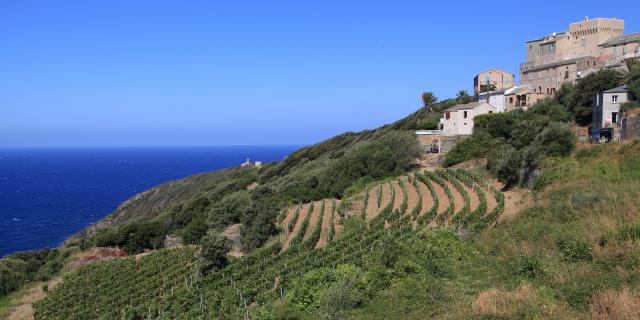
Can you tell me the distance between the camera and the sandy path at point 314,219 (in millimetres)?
31611

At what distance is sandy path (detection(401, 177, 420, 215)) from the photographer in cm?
3249

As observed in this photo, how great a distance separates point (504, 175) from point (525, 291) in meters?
24.9

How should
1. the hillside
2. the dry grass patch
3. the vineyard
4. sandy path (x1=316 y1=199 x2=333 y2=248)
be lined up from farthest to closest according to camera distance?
sandy path (x1=316 y1=199 x2=333 y2=248)
the vineyard
the hillside
the dry grass patch

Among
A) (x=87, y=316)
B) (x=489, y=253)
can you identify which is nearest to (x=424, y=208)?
(x=489, y=253)

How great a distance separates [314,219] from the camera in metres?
35.5

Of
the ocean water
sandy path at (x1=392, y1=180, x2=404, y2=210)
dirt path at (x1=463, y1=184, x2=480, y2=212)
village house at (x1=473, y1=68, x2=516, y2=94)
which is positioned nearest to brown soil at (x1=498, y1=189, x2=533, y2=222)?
dirt path at (x1=463, y1=184, x2=480, y2=212)

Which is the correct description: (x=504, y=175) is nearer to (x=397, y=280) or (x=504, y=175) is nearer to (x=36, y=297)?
(x=397, y=280)

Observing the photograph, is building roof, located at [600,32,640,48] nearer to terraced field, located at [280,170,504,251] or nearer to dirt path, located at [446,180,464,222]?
terraced field, located at [280,170,504,251]

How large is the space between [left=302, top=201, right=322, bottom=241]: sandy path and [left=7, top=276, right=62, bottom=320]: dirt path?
15.0m

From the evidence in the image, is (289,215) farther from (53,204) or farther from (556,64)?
(53,204)

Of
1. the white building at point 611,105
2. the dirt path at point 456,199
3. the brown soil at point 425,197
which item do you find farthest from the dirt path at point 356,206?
the white building at point 611,105

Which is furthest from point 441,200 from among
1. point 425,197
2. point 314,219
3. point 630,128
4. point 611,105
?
point 611,105

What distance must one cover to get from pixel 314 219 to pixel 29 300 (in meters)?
17.5

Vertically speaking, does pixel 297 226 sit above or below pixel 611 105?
below
